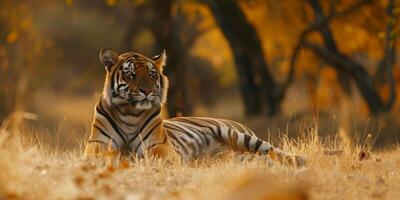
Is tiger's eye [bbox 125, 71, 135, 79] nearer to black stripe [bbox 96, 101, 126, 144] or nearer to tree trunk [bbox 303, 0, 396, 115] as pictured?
black stripe [bbox 96, 101, 126, 144]

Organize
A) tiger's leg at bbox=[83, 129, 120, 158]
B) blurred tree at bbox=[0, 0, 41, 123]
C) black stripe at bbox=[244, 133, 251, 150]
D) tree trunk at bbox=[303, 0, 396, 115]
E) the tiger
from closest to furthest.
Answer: tiger's leg at bbox=[83, 129, 120, 158] → the tiger → black stripe at bbox=[244, 133, 251, 150] → tree trunk at bbox=[303, 0, 396, 115] → blurred tree at bbox=[0, 0, 41, 123]

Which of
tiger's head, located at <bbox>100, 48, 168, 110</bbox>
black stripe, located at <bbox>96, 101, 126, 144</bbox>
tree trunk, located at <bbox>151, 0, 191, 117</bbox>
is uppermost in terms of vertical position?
tree trunk, located at <bbox>151, 0, 191, 117</bbox>

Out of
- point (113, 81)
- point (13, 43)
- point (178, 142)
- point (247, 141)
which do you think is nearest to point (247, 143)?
point (247, 141)

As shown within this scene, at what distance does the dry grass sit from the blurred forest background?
7.35 feet

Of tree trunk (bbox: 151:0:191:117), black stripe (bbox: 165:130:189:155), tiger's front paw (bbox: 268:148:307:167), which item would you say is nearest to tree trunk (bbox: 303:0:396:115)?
tree trunk (bbox: 151:0:191:117)

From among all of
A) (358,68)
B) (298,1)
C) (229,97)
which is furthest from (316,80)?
(229,97)

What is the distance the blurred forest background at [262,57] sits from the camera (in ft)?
59.8

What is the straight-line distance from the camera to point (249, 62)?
2069 centimetres

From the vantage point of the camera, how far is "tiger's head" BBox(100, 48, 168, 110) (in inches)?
395

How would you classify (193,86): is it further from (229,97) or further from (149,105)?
(149,105)

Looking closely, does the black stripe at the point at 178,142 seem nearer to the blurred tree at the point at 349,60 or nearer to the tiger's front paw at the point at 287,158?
the tiger's front paw at the point at 287,158

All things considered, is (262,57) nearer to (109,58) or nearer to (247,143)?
(247,143)

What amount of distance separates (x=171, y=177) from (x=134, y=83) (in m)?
2.11

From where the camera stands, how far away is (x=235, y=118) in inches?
813
